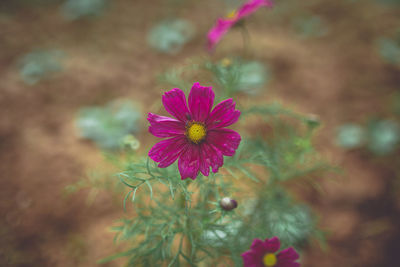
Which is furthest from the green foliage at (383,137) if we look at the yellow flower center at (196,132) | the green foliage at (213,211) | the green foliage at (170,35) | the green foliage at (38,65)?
the green foliage at (38,65)

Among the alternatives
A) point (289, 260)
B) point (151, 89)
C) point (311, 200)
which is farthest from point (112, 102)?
point (289, 260)

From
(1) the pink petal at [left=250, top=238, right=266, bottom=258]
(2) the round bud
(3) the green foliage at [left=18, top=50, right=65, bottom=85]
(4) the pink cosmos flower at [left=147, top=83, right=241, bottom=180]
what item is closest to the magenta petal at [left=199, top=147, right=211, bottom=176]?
(4) the pink cosmos flower at [left=147, top=83, right=241, bottom=180]

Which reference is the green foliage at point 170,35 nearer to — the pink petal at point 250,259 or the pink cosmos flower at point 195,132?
the pink cosmos flower at point 195,132

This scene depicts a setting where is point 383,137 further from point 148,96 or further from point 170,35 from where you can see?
point 170,35

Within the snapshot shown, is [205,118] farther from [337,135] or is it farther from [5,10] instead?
[5,10]

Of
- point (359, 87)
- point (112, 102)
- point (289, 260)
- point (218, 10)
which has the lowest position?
point (289, 260)
